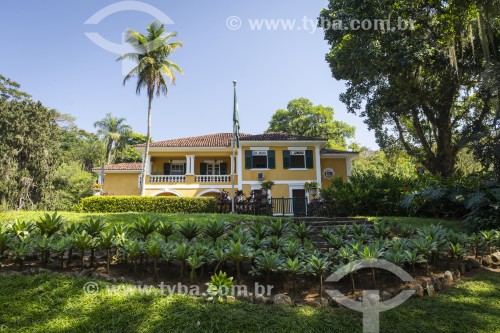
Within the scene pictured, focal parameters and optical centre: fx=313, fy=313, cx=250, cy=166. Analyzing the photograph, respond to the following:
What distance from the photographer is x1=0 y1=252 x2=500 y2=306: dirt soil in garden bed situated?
4461 millimetres

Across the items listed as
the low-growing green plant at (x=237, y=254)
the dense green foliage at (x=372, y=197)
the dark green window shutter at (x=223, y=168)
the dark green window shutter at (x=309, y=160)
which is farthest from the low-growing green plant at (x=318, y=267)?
the dark green window shutter at (x=223, y=168)

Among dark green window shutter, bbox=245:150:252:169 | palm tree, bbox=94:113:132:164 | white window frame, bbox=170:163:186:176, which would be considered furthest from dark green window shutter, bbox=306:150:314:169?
palm tree, bbox=94:113:132:164

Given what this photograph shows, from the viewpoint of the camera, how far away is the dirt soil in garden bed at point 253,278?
4461 mm

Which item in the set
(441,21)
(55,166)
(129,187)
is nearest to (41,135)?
(55,166)

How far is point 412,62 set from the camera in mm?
13672

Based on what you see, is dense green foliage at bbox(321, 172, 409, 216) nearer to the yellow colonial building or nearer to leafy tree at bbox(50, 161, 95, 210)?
the yellow colonial building

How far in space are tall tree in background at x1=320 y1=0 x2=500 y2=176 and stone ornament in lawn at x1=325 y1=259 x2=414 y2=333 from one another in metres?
9.88

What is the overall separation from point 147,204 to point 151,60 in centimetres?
1107

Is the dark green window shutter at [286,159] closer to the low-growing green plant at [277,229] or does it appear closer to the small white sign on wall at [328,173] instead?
the small white sign on wall at [328,173]

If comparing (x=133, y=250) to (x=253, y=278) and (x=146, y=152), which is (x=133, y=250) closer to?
(x=253, y=278)

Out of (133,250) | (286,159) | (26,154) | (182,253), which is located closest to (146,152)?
(26,154)

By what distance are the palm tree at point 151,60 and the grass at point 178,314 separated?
59.8ft

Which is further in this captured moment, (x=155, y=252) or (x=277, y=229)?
(x=277, y=229)

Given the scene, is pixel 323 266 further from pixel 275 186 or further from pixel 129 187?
pixel 129 187
